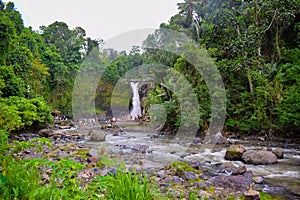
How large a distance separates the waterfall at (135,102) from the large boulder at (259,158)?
897 inches

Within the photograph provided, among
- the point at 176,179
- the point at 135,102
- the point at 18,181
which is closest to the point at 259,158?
the point at 176,179

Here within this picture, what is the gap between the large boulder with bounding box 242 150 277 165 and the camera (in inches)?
285

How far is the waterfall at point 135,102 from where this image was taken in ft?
98.7

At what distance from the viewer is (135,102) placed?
30797 mm

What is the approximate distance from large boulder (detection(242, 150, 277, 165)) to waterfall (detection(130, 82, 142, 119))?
22773 millimetres

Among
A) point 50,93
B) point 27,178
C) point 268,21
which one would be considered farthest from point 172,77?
point 50,93

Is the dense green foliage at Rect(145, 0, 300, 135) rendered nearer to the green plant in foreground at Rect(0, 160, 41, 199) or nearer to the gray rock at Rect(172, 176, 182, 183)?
the gray rock at Rect(172, 176, 182, 183)

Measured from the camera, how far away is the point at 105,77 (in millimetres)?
34812

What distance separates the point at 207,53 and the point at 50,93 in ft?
74.5

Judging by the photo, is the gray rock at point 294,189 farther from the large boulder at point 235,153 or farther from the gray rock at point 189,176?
the large boulder at point 235,153

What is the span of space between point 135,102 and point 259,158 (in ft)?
79.1

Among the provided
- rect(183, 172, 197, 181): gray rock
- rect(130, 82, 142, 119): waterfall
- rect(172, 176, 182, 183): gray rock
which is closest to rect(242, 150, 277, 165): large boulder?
rect(183, 172, 197, 181): gray rock

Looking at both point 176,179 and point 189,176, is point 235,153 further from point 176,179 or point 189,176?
point 176,179

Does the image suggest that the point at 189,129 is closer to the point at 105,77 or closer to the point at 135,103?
the point at 135,103
